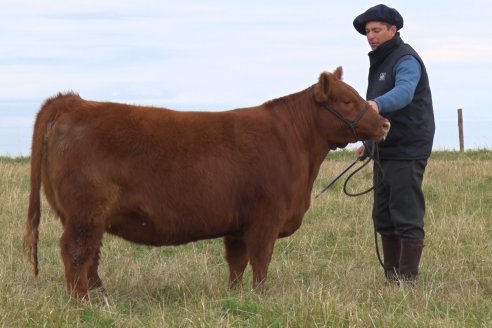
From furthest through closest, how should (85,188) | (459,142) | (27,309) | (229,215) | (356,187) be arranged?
(459,142), (356,187), (229,215), (85,188), (27,309)

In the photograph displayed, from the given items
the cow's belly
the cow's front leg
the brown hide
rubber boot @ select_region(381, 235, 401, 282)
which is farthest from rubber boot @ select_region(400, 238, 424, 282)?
the cow's belly

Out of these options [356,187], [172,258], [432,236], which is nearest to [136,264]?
[172,258]

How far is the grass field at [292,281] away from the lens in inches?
203

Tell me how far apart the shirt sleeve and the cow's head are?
11 cm

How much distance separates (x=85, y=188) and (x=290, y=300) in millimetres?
1666

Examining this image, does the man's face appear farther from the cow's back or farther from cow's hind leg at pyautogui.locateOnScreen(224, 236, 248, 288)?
cow's hind leg at pyautogui.locateOnScreen(224, 236, 248, 288)

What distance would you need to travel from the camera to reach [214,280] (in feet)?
22.7

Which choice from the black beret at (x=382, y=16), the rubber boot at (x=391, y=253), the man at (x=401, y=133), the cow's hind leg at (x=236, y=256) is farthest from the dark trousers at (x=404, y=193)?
the cow's hind leg at (x=236, y=256)

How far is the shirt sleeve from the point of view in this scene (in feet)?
21.2

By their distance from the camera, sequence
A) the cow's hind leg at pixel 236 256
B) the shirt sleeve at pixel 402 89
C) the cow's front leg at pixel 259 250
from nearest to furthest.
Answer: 1. the cow's front leg at pixel 259 250
2. the shirt sleeve at pixel 402 89
3. the cow's hind leg at pixel 236 256

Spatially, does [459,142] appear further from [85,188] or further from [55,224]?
[85,188]

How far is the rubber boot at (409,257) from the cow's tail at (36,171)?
3.11 m

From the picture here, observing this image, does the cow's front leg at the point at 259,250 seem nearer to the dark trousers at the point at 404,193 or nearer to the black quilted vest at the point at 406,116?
the dark trousers at the point at 404,193

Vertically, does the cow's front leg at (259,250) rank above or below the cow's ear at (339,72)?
below
